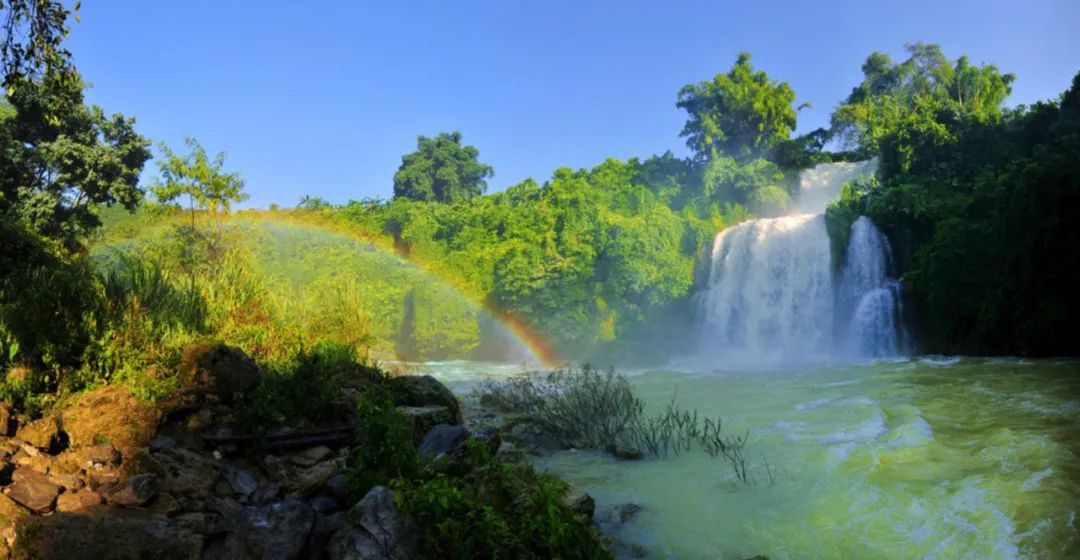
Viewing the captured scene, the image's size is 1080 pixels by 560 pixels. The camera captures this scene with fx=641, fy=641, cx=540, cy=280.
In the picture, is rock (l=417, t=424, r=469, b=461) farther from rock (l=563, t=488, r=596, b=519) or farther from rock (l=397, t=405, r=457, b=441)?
rock (l=563, t=488, r=596, b=519)

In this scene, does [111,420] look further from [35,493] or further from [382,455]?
[382,455]

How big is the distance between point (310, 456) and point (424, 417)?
1796 mm


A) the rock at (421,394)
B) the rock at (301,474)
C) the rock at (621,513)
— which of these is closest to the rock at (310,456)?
the rock at (301,474)

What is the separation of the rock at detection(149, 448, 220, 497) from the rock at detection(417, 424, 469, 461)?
1907mm

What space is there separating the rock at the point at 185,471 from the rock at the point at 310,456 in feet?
3.02

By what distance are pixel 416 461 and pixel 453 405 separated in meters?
4.21

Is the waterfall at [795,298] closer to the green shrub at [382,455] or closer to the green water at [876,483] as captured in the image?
the green water at [876,483]

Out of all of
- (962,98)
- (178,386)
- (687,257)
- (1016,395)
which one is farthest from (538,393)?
(962,98)

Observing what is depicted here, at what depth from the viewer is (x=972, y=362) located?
20.5 m

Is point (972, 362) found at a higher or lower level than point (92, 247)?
lower

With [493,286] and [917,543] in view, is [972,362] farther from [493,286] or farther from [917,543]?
[493,286]

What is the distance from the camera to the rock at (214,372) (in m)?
6.87

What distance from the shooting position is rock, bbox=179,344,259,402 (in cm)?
687

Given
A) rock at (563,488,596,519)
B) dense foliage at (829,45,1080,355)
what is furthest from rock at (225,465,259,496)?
dense foliage at (829,45,1080,355)
